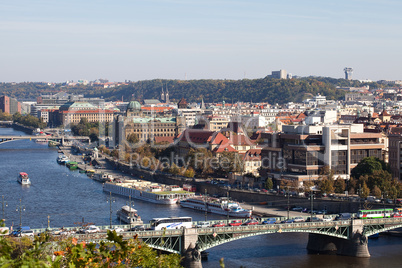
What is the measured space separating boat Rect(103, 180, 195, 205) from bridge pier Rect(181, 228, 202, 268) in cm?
1655

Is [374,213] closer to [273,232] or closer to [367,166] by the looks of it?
[273,232]

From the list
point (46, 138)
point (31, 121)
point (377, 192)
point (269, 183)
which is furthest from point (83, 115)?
point (377, 192)

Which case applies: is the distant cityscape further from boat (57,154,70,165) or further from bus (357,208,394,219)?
bus (357,208,394,219)

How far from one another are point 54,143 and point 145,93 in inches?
4022

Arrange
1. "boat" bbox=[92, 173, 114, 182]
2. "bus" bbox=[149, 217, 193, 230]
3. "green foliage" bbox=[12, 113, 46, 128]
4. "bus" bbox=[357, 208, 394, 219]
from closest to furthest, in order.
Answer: "bus" bbox=[149, 217, 193, 230]
"bus" bbox=[357, 208, 394, 219]
"boat" bbox=[92, 173, 114, 182]
"green foliage" bbox=[12, 113, 46, 128]

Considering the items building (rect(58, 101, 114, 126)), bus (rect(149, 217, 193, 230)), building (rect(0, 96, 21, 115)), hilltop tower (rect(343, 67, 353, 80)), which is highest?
hilltop tower (rect(343, 67, 353, 80))

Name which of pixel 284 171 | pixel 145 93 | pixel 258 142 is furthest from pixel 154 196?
pixel 145 93

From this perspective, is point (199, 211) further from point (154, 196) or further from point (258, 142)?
point (258, 142)

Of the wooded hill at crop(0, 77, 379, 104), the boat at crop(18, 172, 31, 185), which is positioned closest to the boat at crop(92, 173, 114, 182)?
the boat at crop(18, 172, 31, 185)

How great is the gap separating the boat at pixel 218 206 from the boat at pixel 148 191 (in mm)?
1693

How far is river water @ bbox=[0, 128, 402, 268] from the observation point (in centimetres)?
2518

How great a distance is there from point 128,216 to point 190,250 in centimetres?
937

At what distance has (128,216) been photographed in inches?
1268

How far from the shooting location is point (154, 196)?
40438 mm
